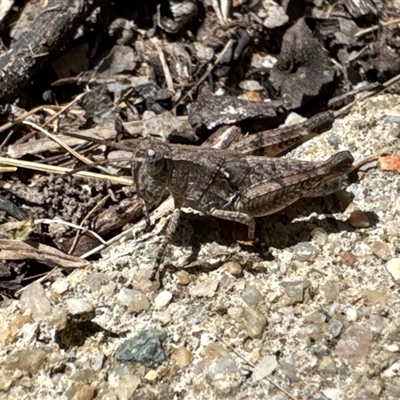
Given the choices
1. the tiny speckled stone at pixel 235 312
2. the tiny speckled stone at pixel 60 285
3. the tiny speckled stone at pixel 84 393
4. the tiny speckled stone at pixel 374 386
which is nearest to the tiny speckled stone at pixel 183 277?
the tiny speckled stone at pixel 235 312

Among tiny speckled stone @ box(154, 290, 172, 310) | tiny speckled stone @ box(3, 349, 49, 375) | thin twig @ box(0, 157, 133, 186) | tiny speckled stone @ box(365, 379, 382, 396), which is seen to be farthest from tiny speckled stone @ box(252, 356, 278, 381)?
thin twig @ box(0, 157, 133, 186)

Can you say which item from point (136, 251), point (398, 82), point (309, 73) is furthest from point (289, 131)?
point (136, 251)

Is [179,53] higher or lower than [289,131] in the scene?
higher

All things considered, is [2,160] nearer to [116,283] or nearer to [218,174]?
[116,283]

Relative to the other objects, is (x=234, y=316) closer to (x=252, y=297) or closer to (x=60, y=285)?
(x=252, y=297)

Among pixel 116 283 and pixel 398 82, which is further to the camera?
pixel 398 82

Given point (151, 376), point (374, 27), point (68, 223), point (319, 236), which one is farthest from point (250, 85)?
point (151, 376)
